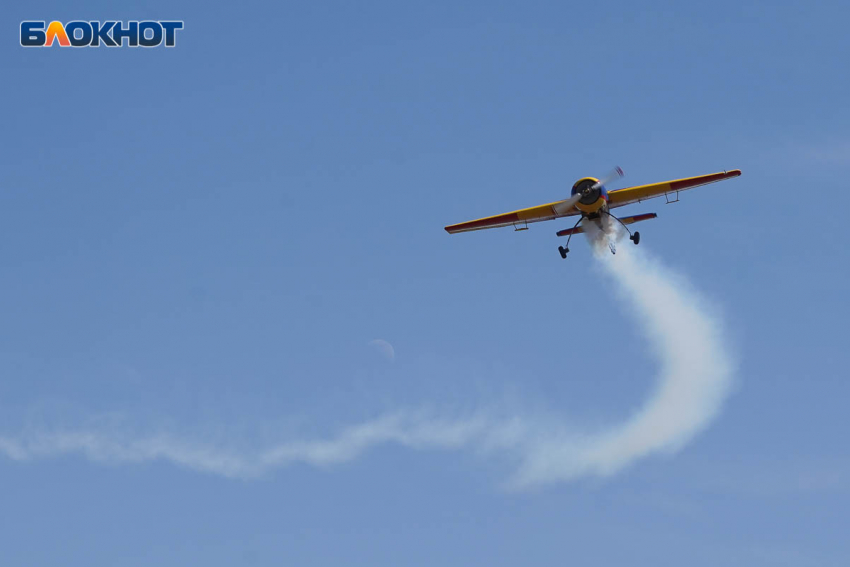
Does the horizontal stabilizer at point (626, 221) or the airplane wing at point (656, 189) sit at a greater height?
the airplane wing at point (656, 189)

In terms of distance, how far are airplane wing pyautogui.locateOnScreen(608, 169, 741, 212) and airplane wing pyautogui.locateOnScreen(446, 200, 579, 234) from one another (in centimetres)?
283

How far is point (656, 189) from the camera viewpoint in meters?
105

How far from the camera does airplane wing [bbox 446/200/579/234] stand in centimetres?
10494

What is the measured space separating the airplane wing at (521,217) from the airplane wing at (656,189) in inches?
111

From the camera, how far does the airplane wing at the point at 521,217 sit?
10494 cm

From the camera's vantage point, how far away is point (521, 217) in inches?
4237

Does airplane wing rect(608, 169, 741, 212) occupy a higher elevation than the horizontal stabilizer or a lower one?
higher

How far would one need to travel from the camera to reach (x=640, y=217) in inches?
4050

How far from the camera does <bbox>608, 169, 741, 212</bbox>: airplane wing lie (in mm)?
104312

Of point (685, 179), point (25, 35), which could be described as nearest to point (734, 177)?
point (685, 179)

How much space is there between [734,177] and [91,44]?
40602mm

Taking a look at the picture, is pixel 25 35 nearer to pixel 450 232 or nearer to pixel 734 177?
pixel 450 232

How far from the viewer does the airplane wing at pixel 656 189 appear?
342 ft

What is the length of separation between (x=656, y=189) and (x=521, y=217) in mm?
8915
